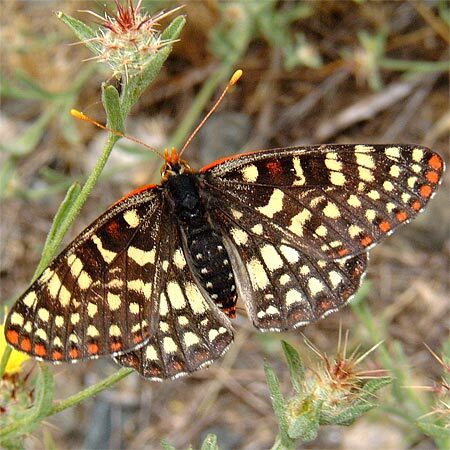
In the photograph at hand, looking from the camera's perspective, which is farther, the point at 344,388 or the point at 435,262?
the point at 435,262

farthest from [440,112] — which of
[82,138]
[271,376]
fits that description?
[271,376]

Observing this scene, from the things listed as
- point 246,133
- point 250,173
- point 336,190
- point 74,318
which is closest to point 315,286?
point 336,190

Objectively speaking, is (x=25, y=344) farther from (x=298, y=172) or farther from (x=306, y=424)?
(x=298, y=172)

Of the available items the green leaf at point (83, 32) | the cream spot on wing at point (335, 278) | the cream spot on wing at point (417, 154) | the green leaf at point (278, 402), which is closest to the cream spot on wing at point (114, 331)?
the green leaf at point (278, 402)

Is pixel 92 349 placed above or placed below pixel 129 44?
below

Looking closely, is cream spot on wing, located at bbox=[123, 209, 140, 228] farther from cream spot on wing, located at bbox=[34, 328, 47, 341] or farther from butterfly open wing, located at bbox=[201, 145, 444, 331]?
cream spot on wing, located at bbox=[34, 328, 47, 341]

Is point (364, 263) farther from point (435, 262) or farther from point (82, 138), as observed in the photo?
point (82, 138)
